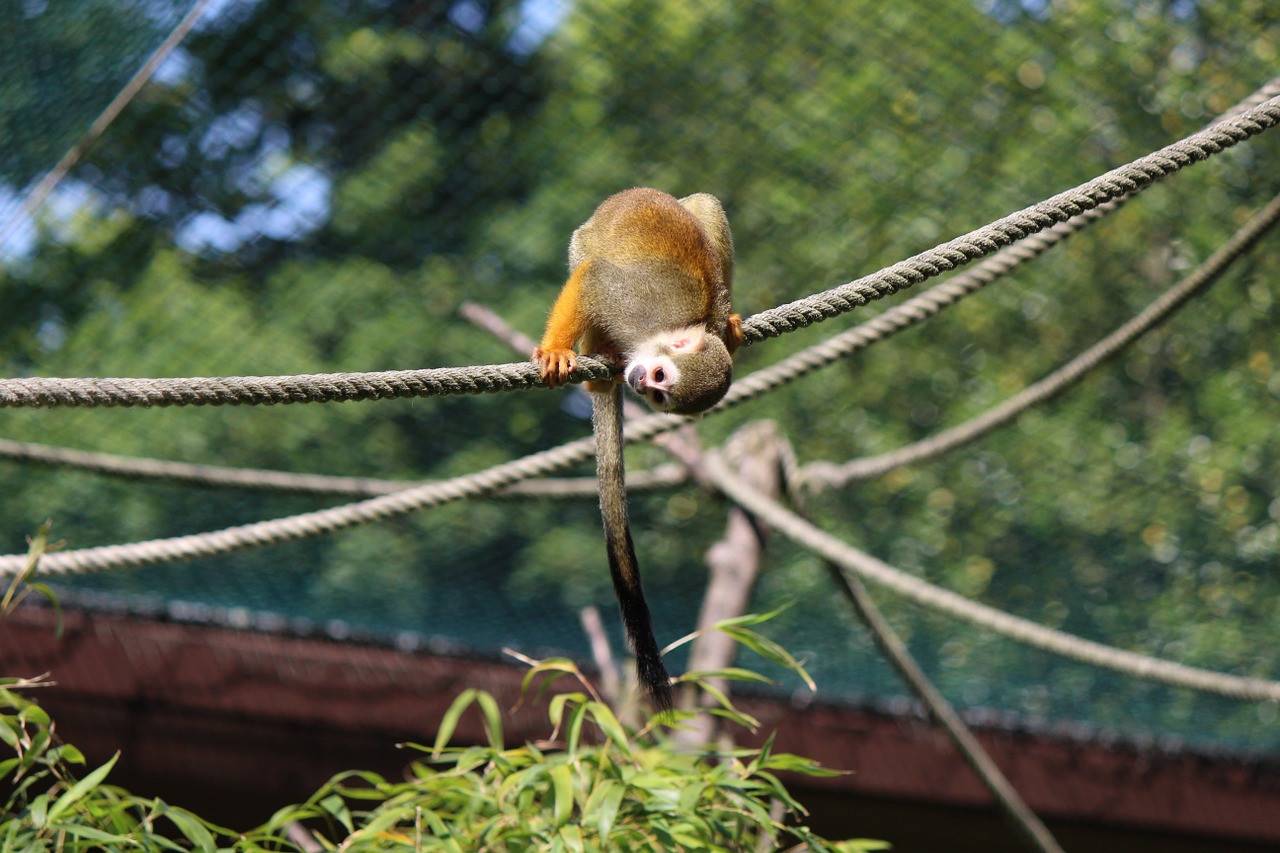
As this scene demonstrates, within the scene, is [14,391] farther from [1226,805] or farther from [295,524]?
[1226,805]

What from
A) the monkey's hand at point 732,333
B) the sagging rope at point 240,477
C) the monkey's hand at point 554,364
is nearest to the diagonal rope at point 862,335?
the sagging rope at point 240,477

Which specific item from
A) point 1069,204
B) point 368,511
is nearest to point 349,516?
point 368,511

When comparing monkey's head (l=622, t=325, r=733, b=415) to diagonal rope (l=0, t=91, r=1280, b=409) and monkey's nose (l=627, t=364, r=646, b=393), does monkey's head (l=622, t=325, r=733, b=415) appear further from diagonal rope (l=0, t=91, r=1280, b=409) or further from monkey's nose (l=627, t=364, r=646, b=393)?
diagonal rope (l=0, t=91, r=1280, b=409)

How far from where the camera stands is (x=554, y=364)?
1441 mm

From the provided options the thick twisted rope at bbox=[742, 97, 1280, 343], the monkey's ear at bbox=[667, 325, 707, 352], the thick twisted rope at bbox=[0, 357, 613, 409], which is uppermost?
the thick twisted rope at bbox=[742, 97, 1280, 343]

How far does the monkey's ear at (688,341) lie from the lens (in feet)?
5.25

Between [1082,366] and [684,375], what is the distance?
1028 millimetres

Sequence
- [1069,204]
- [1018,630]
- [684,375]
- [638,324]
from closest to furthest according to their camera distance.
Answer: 1. [1069,204]
2. [684,375]
3. [638,324]
4. [1018,630]

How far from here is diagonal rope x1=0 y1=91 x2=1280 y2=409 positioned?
1094 millimetres

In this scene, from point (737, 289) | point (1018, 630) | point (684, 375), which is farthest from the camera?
point (737, 289)

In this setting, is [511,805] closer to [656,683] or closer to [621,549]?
[656,683]

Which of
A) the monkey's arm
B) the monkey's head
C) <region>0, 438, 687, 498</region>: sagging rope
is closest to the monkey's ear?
the monkey's head

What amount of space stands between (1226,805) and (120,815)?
2.91 m

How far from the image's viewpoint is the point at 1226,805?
10.3 feet
